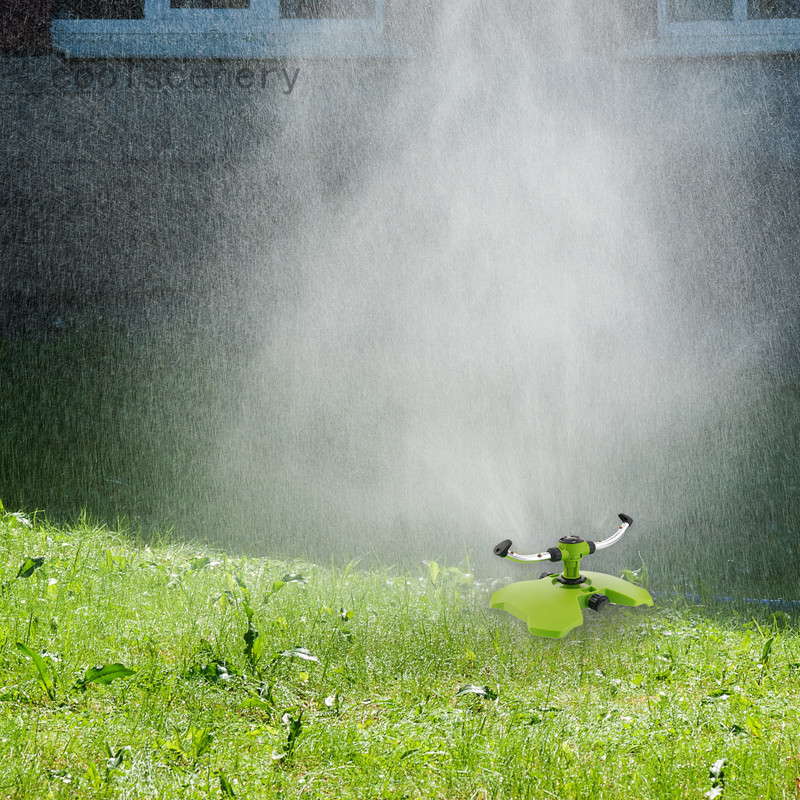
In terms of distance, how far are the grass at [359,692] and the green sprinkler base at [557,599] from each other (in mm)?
61

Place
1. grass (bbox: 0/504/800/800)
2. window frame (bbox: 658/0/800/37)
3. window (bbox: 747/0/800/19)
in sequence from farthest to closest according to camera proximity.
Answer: window (bbox: 747/0/800/19), window frame (bbox: 658/0/800/37), grass (bbox: 0/504/800/800)

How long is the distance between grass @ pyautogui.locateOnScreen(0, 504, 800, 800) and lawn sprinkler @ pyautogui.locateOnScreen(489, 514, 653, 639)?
2.6 inches

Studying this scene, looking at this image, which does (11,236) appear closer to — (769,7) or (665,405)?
(665,405)

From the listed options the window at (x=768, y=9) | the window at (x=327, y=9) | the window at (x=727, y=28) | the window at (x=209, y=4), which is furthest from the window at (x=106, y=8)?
the window at (x=768, y=9)

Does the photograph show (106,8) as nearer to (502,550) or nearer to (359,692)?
(502,550)

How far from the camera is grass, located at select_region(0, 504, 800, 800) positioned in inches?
76.7

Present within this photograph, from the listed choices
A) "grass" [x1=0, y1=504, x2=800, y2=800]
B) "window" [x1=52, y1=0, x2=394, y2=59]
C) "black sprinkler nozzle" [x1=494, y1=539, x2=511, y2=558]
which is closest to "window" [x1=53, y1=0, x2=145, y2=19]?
"window" [x1=52, y1=0, x2=394, y2=59]

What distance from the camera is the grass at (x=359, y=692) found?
1.95 m

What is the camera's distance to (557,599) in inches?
114

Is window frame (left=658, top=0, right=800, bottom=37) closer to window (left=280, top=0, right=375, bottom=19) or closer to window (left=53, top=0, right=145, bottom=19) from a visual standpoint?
window (left=280, top=0, right=375, bottom=19)

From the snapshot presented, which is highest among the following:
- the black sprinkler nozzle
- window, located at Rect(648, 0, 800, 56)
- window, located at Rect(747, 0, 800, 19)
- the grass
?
window, located at Rect(747, 0, 800, 19)

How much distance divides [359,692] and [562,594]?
83 centimetres

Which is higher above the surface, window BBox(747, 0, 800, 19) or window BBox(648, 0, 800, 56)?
window BBox(747, 0, 800, 19)

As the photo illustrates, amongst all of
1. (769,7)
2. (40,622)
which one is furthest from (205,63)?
(40,622)
